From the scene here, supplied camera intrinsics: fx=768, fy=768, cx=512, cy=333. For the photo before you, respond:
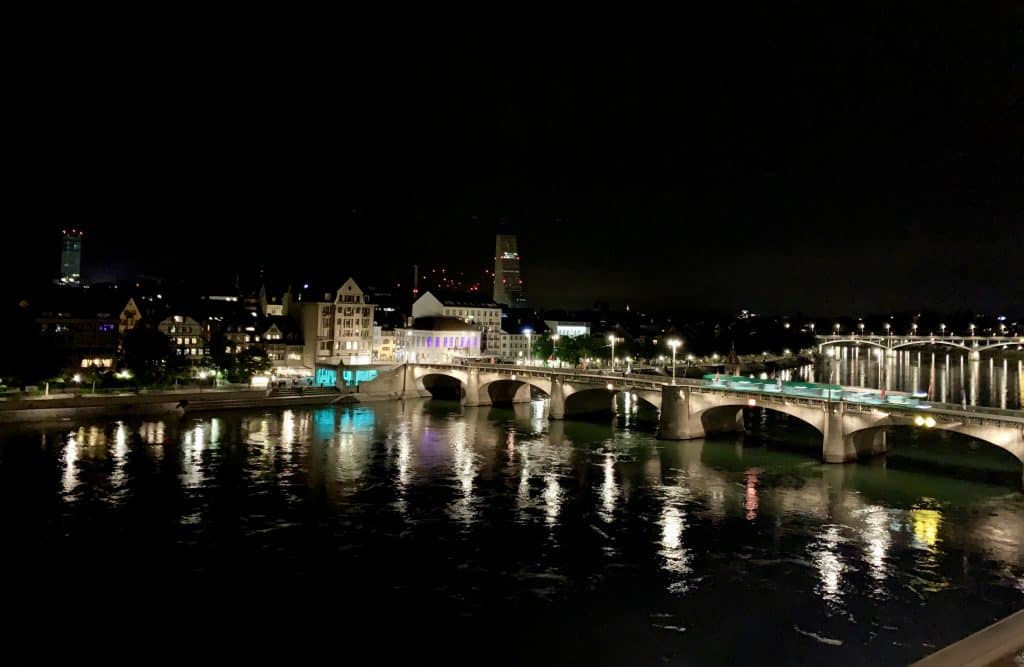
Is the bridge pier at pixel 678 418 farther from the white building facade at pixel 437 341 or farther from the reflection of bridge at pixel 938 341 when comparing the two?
the reflection of bridge at pixel 938 341

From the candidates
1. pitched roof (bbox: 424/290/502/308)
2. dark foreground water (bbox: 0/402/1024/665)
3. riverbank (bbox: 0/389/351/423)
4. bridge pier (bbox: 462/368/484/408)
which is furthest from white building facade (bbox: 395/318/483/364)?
dark foreground water (bbox: 0/402/1024/665)

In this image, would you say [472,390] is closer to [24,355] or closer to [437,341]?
[437,341]

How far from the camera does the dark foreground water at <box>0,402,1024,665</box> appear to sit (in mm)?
19250

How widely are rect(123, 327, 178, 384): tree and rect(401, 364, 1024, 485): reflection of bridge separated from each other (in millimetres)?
22227

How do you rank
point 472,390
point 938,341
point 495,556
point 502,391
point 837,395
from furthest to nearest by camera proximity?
point 938,341 < point 502,391 < point 472,390 < point 837,395 < point 495,556

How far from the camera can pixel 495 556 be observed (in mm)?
25469

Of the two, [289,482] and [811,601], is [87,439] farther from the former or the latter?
[811,601]

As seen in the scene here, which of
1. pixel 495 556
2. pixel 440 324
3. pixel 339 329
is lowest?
pixel 495 556

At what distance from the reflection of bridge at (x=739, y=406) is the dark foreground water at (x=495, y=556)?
2.23 metres

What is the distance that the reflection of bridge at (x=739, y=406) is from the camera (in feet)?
121

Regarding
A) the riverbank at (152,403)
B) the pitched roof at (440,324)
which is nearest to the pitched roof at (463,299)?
the pitched roof at (440,324)

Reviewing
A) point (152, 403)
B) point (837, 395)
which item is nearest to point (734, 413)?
point (837, 395)

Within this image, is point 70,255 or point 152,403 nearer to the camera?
point 152,403

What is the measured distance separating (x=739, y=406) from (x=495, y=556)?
3174cm
